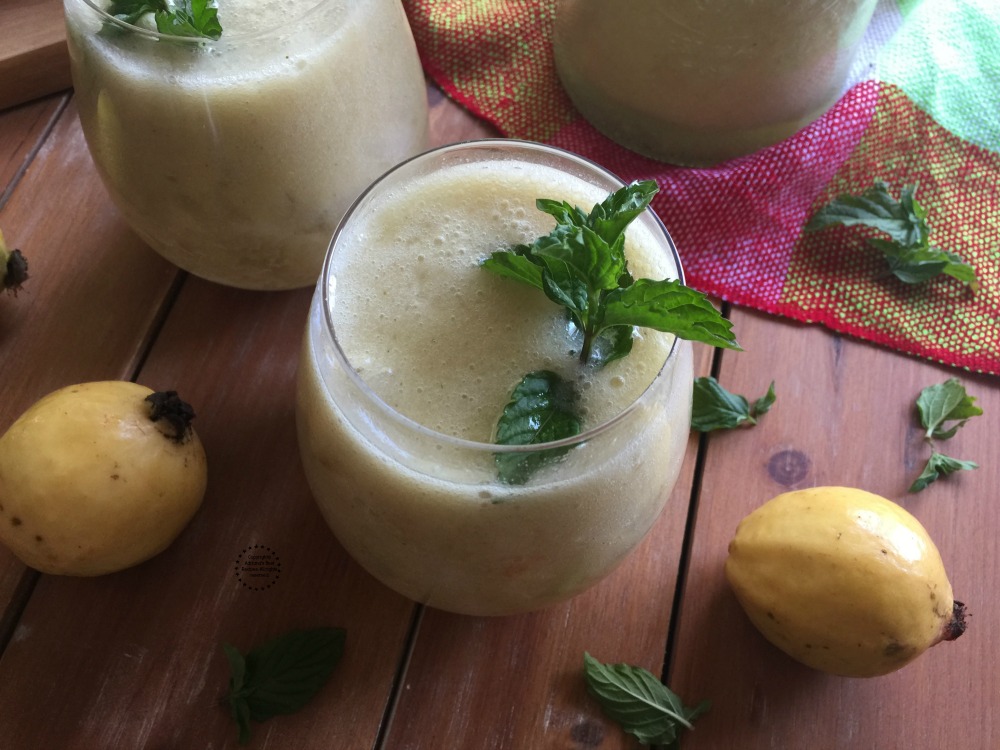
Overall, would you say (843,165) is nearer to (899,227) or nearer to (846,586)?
(899,227)

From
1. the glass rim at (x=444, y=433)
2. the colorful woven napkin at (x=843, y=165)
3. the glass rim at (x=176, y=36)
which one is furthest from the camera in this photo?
the colorful woven napkin at (x=843, y=165)

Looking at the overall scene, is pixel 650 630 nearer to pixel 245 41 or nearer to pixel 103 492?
pixel 103 492

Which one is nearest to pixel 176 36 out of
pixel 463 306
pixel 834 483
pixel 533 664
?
pixel 463 306

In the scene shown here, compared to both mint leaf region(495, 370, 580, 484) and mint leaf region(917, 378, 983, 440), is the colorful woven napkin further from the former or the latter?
mint leaf region(495, 370, 580, 484)

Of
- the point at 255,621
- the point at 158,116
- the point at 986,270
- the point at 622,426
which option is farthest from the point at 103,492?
the point at 986,270

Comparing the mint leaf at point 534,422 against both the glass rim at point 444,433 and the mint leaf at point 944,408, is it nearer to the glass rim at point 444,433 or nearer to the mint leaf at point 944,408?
the glass rim at point 444,433

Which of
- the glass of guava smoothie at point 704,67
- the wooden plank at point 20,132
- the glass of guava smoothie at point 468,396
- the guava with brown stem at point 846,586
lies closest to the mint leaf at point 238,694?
the glass of guava smoothie at point 468,396

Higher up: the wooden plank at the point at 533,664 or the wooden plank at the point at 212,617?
the wooden plank at the point at 212,617

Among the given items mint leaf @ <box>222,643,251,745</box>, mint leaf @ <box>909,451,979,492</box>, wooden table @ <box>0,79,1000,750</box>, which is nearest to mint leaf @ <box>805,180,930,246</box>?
wooden table @ <box>0,79,1000,750</box>
